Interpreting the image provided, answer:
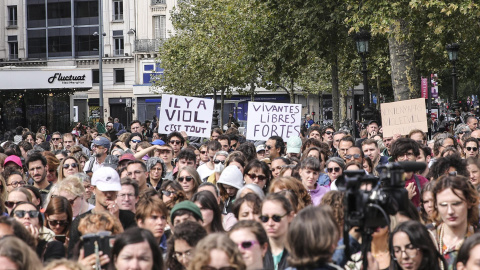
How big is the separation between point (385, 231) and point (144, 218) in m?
2.24

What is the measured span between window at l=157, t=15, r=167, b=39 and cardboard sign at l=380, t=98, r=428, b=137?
5013cm

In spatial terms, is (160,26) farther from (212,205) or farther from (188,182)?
(212,205)

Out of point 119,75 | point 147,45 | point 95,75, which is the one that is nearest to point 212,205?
point 147,45

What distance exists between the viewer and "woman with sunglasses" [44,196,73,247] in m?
7.66

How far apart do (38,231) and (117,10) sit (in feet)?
196

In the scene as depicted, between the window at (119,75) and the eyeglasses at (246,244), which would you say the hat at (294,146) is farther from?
the window at (119,75)

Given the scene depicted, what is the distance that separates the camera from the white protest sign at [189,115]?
633 inches

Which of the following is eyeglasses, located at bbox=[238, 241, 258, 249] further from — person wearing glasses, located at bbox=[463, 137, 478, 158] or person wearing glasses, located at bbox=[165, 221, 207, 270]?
person wearing glasses, located at bbox=[463, 137, 478, 158]

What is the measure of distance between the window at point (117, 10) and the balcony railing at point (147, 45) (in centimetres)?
233

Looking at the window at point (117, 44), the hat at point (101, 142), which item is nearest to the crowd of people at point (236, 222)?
the hat at point (101, 142)

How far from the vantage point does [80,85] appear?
33750 millimetres

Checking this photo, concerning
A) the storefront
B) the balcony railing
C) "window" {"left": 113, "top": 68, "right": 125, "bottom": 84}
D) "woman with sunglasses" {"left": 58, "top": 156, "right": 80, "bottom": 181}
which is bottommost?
"woman with sunglasses" {"left": 58, "top": 156, "right": 80, "bottom": 181}

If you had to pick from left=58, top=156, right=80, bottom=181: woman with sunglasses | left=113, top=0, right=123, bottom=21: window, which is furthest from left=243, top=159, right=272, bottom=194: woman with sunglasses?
left=113, top=0, right=123, bottom=21: window

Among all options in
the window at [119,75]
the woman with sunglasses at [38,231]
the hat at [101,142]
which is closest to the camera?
the woman with sunglasses at [38,231]
